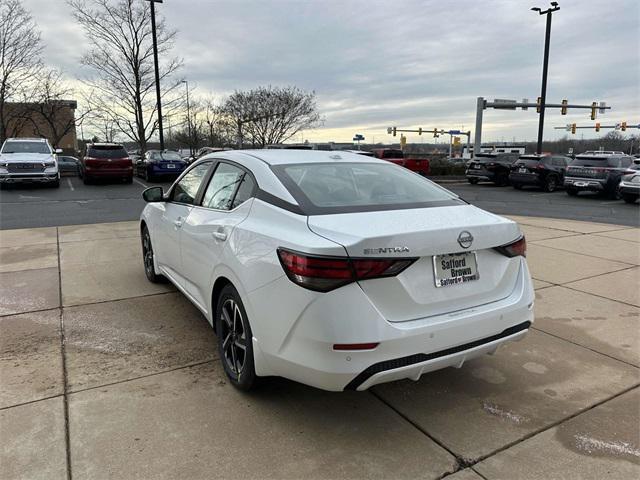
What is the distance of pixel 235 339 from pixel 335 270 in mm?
1127

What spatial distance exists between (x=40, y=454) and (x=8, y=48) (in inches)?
1255

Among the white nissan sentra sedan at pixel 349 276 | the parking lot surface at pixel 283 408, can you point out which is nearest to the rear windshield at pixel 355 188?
the white nissan sentra sedan at pixel 349 276

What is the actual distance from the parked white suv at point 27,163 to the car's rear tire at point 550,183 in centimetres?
1997

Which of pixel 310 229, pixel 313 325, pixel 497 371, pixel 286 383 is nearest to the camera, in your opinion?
pixel 313 325

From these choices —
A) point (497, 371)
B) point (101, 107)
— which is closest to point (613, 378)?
point (497, 371)

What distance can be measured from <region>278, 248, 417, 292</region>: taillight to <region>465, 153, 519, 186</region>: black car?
2278cm

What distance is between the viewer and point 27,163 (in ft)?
56.5

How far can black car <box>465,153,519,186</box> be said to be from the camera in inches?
924

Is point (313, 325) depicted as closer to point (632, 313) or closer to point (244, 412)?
point (244, 412)

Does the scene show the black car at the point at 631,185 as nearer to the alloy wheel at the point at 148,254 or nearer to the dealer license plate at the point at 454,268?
the alloy wheel at the point at 148,254

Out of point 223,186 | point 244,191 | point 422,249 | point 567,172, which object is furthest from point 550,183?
point 422,249

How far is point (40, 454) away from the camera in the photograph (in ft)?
8.34

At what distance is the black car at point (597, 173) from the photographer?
18250mm

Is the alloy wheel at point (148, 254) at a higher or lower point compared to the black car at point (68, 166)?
lower
